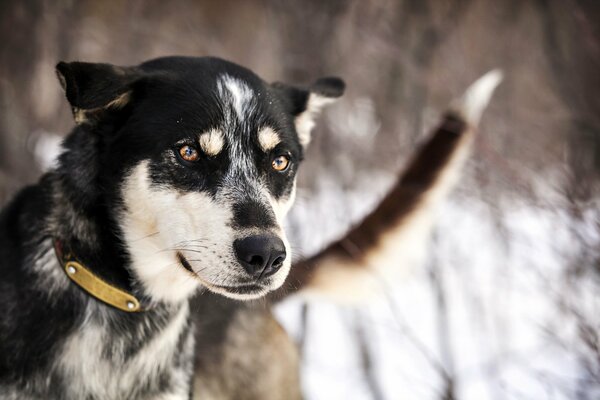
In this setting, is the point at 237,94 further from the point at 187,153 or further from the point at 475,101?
the point at 475,101

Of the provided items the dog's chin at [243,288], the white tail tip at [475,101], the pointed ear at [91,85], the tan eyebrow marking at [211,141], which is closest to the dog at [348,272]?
the white tail tip at [475,101]

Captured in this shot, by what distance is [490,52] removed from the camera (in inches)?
238

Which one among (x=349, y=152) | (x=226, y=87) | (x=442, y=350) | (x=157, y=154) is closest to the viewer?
(x=157, y=154)

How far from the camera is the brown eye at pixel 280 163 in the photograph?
250 centimetres

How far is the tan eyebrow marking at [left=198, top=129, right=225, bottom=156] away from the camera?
7.48ft

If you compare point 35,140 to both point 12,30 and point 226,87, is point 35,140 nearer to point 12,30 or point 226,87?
point 12,30

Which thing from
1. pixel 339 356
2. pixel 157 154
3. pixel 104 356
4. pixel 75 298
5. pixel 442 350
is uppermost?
pixel 157 154

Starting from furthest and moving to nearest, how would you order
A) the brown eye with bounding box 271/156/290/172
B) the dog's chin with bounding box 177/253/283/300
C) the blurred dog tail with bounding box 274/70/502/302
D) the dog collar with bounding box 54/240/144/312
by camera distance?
the blurred dog tail with bounding box 274/70/502/302 < the brown eye with bounding box 271/156/290/172 < the dog collar with bounding box 54/240/144/312 < the dog's chin with bounding box 177/253/283/300

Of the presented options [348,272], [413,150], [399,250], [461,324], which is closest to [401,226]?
[399,250]

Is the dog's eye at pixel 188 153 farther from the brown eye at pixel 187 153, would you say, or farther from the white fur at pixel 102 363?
the white fur at pixel 102 363

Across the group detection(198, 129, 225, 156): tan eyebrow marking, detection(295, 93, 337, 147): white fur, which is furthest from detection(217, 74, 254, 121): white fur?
detection(295, 93, 337, 147): white fur

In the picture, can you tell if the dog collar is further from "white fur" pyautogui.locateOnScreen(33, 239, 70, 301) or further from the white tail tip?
the white tail tip

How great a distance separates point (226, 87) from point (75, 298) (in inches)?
36.7

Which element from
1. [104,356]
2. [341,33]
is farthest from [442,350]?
[104,356]
